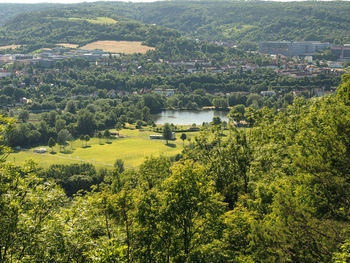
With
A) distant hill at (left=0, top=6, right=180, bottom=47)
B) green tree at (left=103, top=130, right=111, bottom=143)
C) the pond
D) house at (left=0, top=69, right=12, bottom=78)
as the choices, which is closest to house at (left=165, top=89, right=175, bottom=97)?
the pond

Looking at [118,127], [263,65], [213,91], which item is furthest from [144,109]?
[263,65]

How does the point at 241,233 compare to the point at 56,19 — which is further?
the point at 56,19

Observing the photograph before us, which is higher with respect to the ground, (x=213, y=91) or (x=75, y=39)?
(x=75, y=39)

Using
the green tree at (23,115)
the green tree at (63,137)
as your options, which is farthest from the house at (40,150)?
the green tree at (23,115)

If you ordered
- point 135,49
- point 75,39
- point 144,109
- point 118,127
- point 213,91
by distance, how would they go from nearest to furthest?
1. point 118,127
2. point 144,109
3. point 213,91
4. point 135,49
5. point 75,39

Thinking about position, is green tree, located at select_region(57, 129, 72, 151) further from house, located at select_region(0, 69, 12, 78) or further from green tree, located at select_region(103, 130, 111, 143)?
house, located at select_region(0, 69, 12, 78)

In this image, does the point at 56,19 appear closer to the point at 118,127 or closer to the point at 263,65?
the point at 263,65

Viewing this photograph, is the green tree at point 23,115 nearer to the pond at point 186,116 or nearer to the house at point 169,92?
the pond at point 186,116
